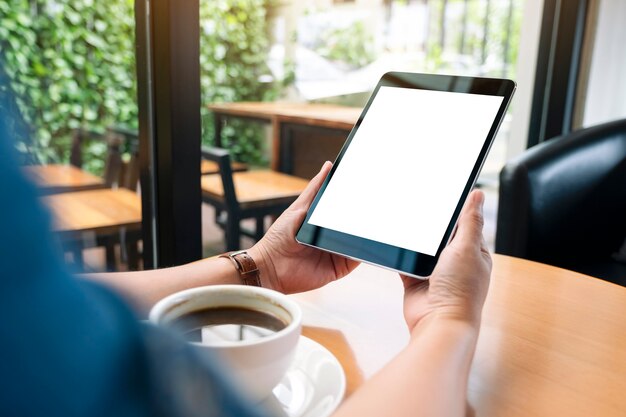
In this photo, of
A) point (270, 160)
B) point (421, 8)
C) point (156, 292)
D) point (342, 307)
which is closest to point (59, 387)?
point (156, 292)

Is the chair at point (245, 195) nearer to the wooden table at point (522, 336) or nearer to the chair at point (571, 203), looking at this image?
the chair at point (571, 203)

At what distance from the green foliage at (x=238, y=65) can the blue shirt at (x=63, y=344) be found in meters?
1.55

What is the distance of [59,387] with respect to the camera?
0.55 ft

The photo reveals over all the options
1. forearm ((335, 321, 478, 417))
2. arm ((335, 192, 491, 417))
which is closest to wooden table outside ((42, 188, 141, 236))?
arm ((335, 192, 491, 417))

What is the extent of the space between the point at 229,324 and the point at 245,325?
13 mm

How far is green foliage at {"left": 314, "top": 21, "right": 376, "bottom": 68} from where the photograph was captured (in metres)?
2.41

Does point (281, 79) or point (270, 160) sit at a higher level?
point (281, 79)

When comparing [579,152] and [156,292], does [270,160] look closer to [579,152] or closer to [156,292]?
[579,152]

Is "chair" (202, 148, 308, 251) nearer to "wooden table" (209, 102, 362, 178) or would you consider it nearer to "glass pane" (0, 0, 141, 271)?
"wooden table" (209, 102, 362, 178)

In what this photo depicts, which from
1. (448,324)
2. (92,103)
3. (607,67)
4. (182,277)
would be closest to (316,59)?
(607,67)

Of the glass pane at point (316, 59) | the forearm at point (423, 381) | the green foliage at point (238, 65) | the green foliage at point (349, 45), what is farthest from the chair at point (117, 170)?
the green foliage at point (349, 45)

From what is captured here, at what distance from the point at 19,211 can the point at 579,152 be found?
5.12ft

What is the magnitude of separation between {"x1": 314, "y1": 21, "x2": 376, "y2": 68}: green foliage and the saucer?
1989mm

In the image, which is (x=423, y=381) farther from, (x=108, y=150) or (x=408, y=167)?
(x=108, y=150)
